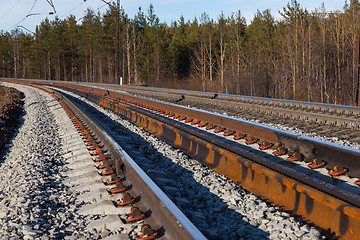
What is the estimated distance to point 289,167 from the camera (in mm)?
4848

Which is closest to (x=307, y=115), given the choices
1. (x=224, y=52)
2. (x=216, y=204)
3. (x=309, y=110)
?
(x=309, y=110)

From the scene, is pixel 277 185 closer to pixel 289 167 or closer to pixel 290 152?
pixel 289 167

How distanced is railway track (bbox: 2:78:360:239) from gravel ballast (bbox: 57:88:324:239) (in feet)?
0.62

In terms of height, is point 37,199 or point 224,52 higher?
point 224,52

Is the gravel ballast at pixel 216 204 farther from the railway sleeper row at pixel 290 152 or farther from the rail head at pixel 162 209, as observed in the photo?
the railway sleeper row at pixel 290 152

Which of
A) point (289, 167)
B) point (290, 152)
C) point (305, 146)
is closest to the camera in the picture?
point (289, 167)

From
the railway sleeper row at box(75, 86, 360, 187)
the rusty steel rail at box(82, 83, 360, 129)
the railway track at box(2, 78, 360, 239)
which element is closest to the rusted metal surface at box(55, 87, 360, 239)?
the railway track at box(2, 78, 360, 239)

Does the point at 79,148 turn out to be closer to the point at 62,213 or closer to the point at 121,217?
the point at 62,213

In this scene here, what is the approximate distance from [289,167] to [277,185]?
85 cm

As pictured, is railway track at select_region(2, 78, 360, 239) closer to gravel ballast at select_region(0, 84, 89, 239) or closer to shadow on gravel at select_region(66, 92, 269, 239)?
shadow on gravel at select_region(66, 92, 269, 239)

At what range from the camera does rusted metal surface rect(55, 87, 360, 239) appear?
3113 mm

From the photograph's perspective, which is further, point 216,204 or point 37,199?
point 37,199

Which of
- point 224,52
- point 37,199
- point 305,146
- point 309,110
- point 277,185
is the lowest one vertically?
point 37,199

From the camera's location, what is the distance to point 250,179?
15.2ft
